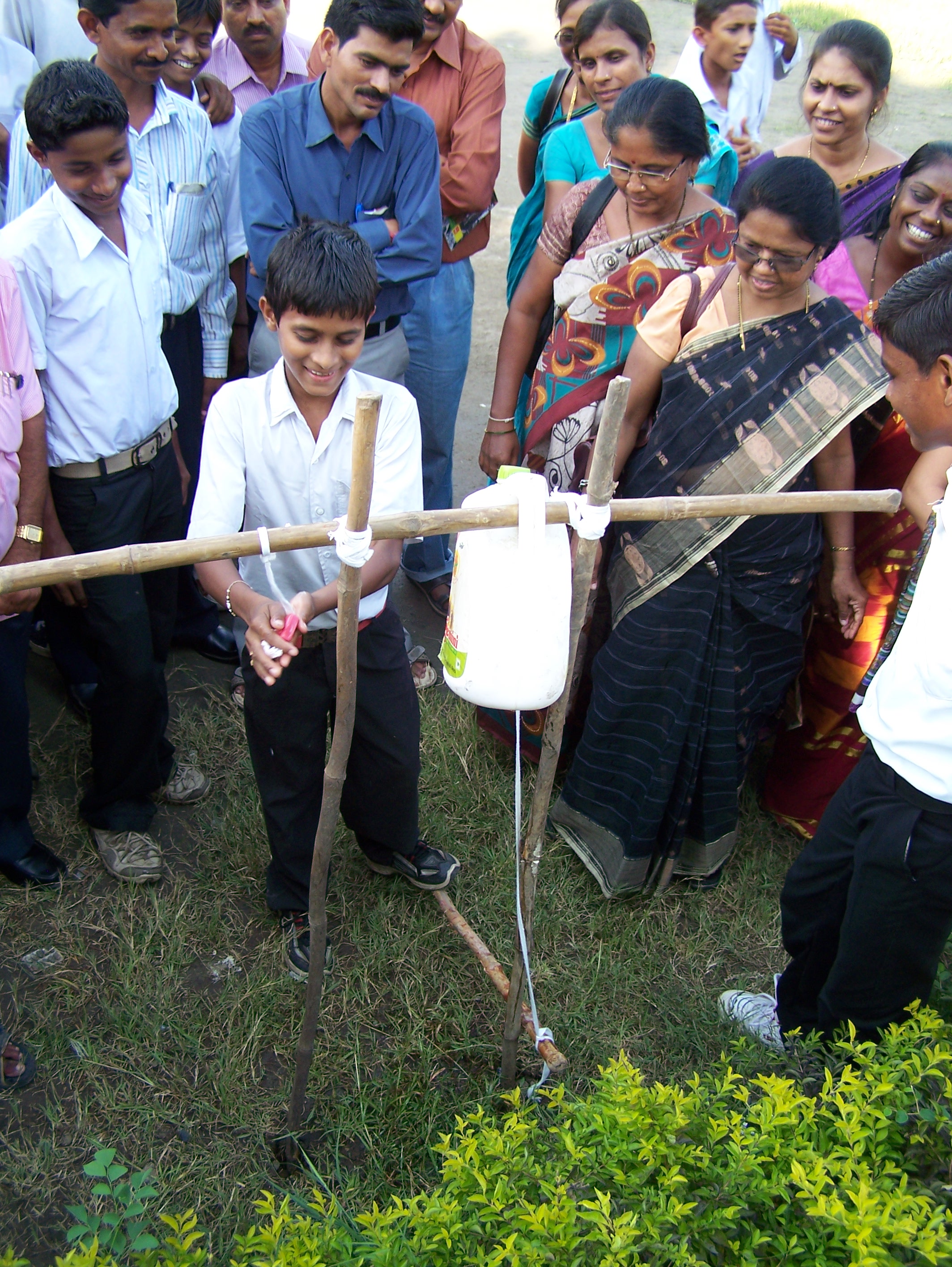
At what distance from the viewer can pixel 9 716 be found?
246cm

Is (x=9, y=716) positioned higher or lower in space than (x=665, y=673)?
lower

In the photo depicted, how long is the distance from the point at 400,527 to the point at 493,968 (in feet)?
4.17

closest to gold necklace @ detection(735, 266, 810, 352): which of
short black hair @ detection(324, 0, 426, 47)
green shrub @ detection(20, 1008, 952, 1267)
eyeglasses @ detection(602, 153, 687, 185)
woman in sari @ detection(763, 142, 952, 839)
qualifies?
eyeglasses @ detection(602, 153, 687, 185)

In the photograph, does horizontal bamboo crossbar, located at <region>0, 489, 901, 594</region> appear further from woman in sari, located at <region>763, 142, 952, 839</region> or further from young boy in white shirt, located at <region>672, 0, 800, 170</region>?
young boy in white shirt, located at <region>672, 0, 800, 170</region>

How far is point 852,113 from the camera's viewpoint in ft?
10.2

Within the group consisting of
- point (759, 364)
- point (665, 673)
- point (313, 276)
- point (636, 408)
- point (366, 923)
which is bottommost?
point (366, 923)

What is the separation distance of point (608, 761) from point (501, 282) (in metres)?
4.57

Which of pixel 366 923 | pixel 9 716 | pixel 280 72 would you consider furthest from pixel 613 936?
pixel 280 72

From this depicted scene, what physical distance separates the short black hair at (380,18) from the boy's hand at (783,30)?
223 centimetres

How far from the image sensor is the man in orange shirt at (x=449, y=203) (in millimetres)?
3559

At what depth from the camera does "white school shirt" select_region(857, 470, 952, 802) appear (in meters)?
1.74

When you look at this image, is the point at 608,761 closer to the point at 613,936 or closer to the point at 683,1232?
the point at 613,936

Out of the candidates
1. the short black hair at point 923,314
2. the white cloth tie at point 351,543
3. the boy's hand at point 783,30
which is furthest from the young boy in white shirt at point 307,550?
the boy's hand at point 783,30

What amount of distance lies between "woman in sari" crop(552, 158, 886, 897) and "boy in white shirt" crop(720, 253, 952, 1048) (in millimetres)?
493
